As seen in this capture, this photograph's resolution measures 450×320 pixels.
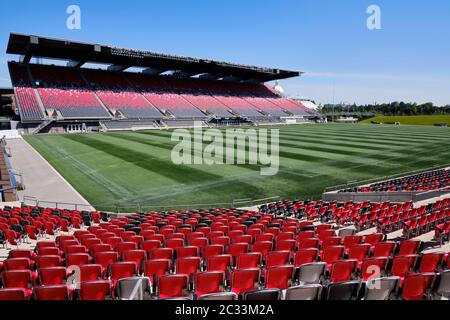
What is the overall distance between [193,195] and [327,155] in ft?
54.3

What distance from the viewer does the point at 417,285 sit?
15.8 feet

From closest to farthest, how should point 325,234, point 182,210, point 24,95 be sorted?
point 325,234, point 182,210, point 24,95

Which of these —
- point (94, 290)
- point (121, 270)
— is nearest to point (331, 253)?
point (121, 270)

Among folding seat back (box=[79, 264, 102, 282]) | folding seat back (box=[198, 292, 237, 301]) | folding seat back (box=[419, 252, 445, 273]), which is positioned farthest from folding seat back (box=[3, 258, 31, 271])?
folding seat back (box=[419, 252, 445, 273])

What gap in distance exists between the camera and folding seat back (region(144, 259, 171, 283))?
603 cm

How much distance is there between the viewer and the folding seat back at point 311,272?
217 inches

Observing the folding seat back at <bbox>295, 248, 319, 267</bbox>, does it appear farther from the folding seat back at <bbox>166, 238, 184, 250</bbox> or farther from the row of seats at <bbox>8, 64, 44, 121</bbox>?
the row of seats at <bbox>8, 64, 44, 121</bbox>

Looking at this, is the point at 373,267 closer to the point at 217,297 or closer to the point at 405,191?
the point at 217,297

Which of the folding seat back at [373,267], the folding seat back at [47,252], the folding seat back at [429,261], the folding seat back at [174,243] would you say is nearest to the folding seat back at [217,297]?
the folding seat back at [373,267]

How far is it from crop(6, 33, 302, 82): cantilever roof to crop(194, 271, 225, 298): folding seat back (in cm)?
5426

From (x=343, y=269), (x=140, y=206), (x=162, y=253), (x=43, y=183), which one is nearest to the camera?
(x=343, y=269)

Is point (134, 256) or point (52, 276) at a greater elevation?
point (52, 276)

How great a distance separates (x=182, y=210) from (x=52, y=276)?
11720mm
